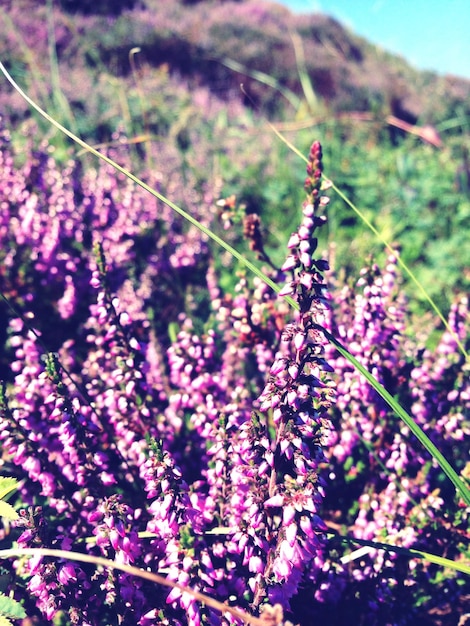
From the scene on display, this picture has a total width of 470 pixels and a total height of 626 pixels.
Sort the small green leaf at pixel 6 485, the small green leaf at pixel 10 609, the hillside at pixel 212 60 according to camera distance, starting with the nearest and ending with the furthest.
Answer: the small green leaf at pixel 10 609 → the small green leaf at pixel 6 485 → the hillside at pixel 212 60

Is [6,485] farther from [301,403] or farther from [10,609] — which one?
[301,403]

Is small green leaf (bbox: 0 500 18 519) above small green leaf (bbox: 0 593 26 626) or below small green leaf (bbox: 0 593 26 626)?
above

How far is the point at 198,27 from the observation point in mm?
17281

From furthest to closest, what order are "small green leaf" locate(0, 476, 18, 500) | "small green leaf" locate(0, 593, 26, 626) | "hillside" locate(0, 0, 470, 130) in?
"hillside" locate(0, 0, 470, 130) → "small green leaf" locate(0, 476, 18, 500) → "small green leaf" locate(0, 593, 26, 626)

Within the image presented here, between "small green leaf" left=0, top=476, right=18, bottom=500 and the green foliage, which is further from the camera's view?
"small green leaf" left=0, top=476, right=18, bottom=500

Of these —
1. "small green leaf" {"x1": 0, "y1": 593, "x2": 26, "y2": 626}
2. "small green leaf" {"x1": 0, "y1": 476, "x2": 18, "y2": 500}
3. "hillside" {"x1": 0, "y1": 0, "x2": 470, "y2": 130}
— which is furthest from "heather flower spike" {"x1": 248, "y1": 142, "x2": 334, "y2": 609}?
"hillside" {"x1": 0, "y1": 0, "x2": 470, "y2": 130}

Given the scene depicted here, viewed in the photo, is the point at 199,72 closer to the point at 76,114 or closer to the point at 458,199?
the point at 76,114

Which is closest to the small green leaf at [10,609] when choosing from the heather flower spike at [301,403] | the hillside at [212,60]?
the heather flower spike at [301,403]

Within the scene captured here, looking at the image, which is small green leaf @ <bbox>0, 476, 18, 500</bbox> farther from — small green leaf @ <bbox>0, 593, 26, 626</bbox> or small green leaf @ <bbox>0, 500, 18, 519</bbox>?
small green leaf @ <bbox>0, 593, 26, 626</bbox>

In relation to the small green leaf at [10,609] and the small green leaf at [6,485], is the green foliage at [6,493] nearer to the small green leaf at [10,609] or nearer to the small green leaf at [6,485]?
the small green leaf at [6,485]

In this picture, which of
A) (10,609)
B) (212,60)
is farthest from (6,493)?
(212,60)

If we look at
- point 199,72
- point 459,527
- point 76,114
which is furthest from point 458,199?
point 199,72

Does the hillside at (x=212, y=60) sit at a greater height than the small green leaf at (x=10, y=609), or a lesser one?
greater

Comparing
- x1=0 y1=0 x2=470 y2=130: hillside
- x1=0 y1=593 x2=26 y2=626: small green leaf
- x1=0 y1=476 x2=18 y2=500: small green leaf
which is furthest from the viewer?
x1=0 y1=0 x2=470 y2=130: hillside
